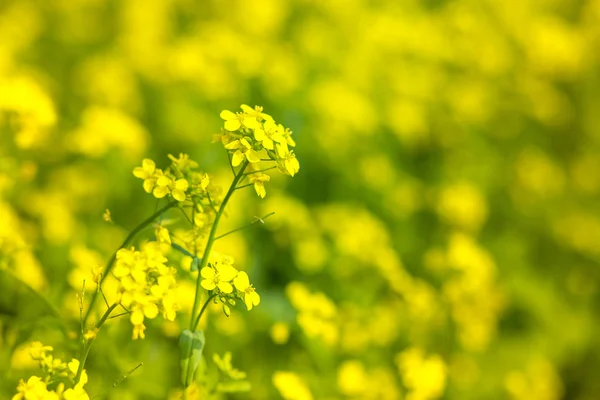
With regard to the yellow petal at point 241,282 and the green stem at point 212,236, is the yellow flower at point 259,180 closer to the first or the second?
the green stem at point 212,236

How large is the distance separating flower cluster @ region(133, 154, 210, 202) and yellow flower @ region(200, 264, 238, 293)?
0.45ft

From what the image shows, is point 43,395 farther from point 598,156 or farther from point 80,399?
point 598,156

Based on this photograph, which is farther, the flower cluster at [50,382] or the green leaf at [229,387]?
the green leaf at [229,387]

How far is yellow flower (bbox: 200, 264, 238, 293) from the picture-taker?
132 cm

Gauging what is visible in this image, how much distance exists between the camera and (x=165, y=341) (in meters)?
2.21

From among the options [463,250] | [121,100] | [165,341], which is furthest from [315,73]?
[165,341]

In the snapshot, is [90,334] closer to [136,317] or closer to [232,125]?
[136,317]

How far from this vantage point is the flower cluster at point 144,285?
4.10 ft

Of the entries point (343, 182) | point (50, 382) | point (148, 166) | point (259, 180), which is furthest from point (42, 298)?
point (343, 182)

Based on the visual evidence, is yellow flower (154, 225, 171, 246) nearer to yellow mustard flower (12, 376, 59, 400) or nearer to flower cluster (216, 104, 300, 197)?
flower cluster (216, 104, 300, 197)

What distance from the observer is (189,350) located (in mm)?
1361

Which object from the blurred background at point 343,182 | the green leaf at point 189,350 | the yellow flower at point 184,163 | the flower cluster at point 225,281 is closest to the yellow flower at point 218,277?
the flower cluster at point 225,281

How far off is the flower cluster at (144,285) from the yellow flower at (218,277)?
58mm

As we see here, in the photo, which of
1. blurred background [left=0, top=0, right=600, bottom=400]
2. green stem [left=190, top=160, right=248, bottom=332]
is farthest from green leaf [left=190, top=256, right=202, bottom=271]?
blurred background [left=0, top=0, right=600, bottom=400]
